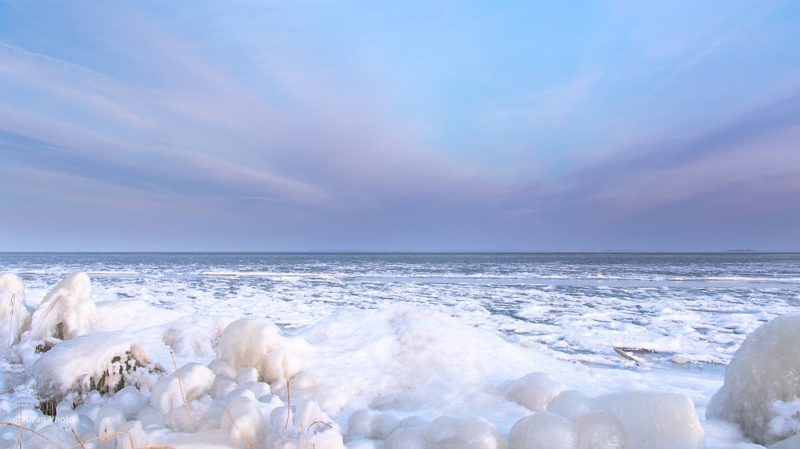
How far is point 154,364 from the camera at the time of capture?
4.75 metres

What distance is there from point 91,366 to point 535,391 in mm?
3967

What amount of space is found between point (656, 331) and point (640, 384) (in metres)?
5.70

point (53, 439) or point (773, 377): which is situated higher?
point (773, 377)

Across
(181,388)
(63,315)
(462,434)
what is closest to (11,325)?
(63,315)

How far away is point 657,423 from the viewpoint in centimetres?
276

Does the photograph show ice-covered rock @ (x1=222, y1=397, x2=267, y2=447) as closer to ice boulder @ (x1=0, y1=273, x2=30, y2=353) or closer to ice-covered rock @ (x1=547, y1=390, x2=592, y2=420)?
ice-covered rock @ (x1=547, y1=390, x2=592, y2=420)

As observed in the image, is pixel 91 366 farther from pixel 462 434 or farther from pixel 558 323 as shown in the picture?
pixel 558 323

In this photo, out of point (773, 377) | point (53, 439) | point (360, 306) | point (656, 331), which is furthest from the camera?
point (360, 306)

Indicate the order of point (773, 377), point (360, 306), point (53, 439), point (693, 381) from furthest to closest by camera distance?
1. point (360, 306)
2. point (693, 381)
3. point (773, 377)
4. point (53, 439)

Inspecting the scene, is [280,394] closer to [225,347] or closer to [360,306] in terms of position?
[225,347]

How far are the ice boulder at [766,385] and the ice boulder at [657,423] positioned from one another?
804 mm

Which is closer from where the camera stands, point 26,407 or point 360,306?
point 26,407

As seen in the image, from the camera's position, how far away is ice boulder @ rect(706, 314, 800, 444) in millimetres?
3174

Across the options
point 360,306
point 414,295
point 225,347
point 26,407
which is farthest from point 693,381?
point 414,295
